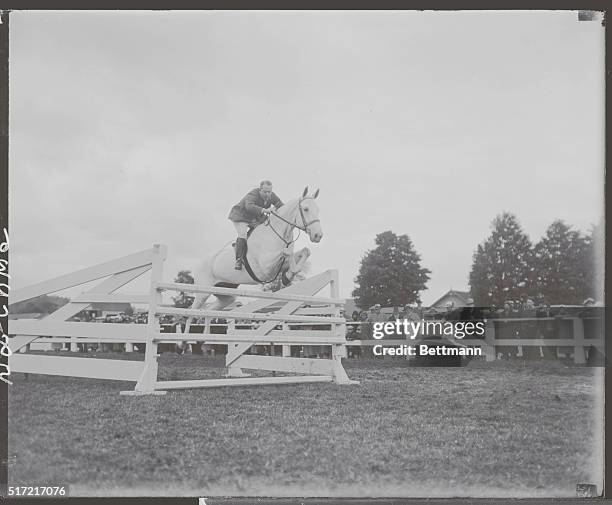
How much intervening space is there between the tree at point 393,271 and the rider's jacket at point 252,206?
0.56 meters

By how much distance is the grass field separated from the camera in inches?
100

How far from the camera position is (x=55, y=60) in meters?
3.03

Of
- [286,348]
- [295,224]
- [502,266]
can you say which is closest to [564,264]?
[502,266]

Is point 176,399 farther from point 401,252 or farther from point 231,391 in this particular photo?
point 401,252

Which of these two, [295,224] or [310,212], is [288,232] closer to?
[295,224]

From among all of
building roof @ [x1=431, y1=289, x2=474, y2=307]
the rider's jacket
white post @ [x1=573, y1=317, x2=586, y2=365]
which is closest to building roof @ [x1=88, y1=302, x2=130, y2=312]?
the rider's jacket

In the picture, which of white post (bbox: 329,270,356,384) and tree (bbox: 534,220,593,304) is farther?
white post (bbox: 329,270,356,384)

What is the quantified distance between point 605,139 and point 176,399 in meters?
2.40

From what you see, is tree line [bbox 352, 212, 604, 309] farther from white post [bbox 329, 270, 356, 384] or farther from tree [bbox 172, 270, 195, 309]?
tree [bbox 172, 270, 195, 309]

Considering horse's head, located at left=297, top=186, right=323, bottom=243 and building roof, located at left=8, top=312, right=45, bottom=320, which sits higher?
horse's head, located at left=297, top=186, right=323, bottom=243

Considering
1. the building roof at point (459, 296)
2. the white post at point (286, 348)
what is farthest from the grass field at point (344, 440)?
the white post at point (286, 348)

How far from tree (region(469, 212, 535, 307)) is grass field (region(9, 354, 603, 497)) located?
1.11ft

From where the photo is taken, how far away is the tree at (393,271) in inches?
125

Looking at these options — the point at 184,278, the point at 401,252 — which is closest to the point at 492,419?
the point at 401,252
